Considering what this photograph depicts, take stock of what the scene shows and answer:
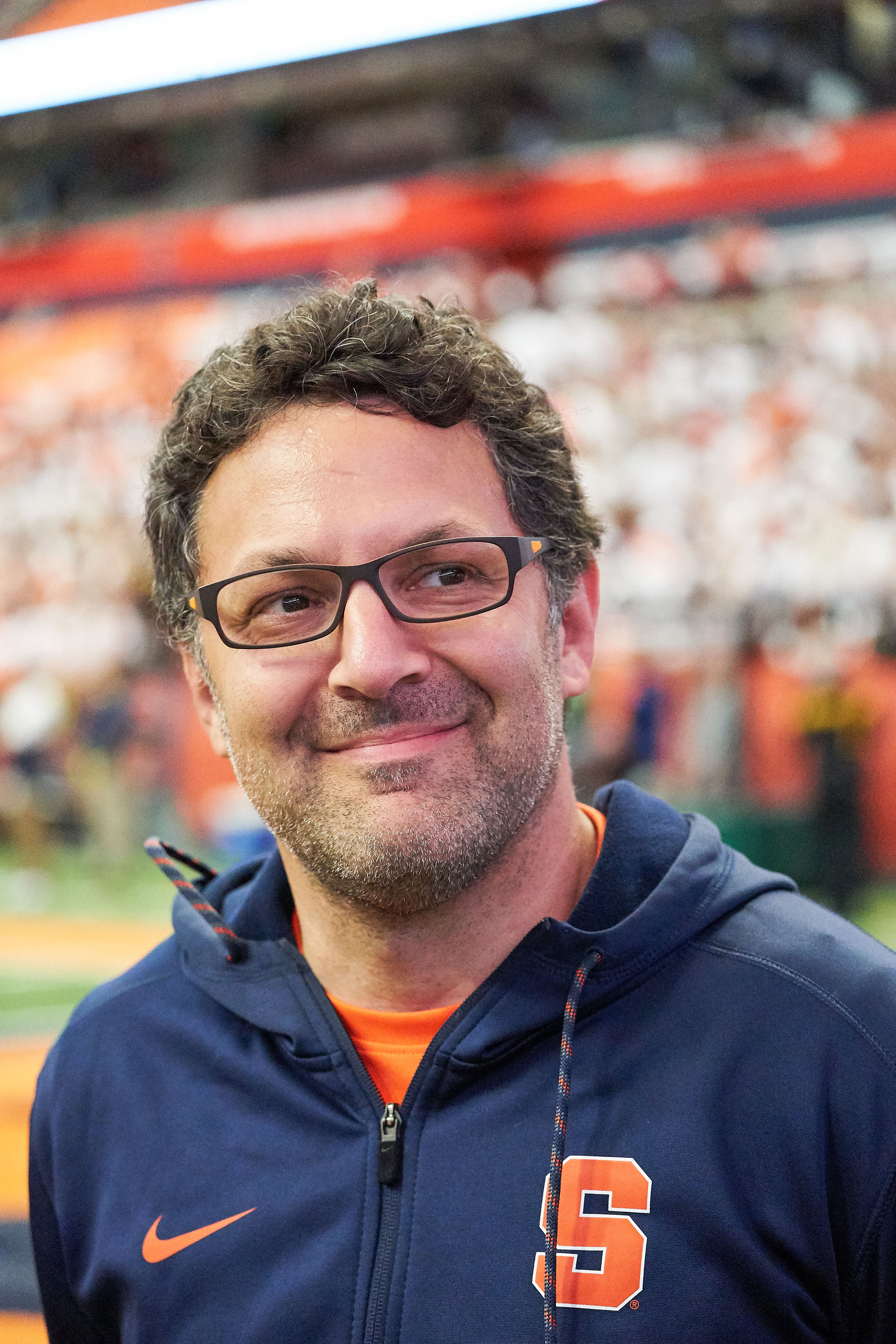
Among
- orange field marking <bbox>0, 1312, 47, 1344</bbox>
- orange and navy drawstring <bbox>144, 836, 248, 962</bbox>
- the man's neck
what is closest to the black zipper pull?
the man's neck

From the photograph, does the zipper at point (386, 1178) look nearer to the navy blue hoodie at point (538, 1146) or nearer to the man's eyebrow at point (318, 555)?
the navy blue hoodie at point (538, 1146)

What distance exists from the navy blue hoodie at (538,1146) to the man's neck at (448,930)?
0.12ft

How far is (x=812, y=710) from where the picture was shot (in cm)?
488

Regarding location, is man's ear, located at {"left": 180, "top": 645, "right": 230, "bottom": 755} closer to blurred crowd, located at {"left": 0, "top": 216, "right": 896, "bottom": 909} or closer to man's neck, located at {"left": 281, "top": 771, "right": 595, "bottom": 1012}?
man's neck, located at {"left": 281, "top": 771, "right": 595, "bottom": 1012}

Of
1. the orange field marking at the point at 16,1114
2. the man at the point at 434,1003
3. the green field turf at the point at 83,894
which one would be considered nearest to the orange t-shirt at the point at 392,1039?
the man at the point at 434,1003

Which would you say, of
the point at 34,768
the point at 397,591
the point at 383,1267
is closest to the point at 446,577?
the point at 397,591

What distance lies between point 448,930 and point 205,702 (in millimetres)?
397

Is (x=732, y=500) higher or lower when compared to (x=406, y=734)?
higher

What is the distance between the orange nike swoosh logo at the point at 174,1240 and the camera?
102 centimetres

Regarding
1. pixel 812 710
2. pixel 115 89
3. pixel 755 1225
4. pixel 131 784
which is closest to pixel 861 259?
pixel 812 710

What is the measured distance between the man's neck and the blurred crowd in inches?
137

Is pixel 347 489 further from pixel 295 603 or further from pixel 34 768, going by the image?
pixel 34 768

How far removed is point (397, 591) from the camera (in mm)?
1036

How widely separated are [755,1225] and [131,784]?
5366mm
